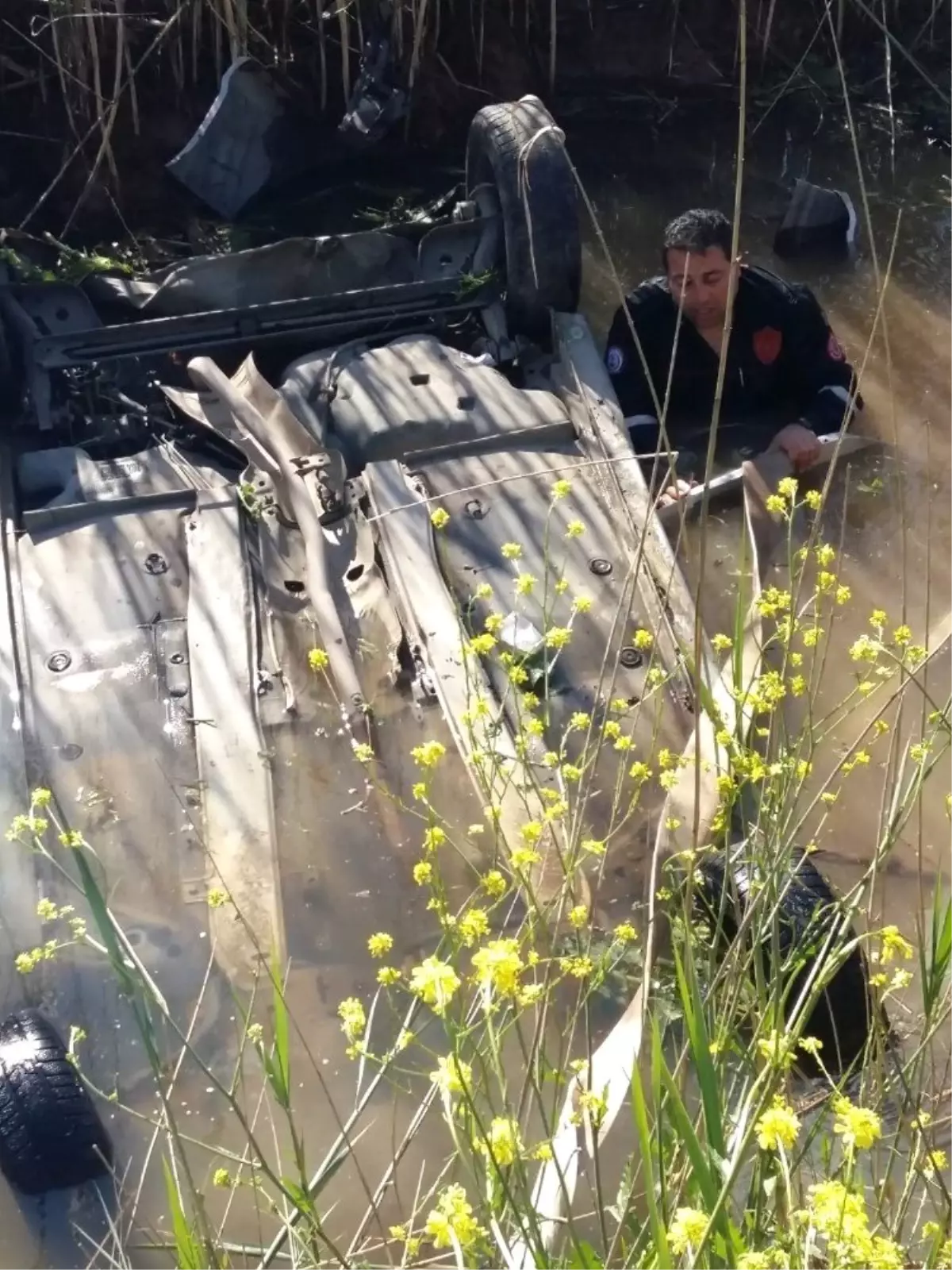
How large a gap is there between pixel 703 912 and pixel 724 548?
1744 mm

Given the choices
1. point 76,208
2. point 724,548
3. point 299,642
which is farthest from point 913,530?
point 76,208

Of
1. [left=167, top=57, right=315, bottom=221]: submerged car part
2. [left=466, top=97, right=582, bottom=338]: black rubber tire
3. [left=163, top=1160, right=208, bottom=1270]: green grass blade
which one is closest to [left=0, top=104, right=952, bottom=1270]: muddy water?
[left=163, top=1160, right=208, bottom=1270]: green grass blade

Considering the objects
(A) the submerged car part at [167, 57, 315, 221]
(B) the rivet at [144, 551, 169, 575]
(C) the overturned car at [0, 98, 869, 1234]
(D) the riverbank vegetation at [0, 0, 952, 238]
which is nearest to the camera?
(C) the overturned car at [0, 98, 869, 1234]

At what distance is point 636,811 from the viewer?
10.2 feet

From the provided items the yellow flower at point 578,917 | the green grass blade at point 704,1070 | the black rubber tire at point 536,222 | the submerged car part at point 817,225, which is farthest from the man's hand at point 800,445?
the green grass blade at point 704,1070

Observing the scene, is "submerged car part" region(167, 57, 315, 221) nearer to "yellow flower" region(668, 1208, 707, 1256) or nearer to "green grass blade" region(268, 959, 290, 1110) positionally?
"green grass blade" region(268, 959, 290, 1110)

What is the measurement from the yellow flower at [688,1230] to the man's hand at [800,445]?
3.09 m

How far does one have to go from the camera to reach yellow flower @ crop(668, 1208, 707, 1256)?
4.64 feet

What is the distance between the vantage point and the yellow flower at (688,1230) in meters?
1.41

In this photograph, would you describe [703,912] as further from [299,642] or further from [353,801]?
[299,642]

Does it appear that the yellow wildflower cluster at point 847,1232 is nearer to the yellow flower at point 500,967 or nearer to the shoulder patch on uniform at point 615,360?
the yellow flower at point 500,967

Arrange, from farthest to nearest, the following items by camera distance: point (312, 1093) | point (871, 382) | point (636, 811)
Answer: point (871, 382), point (636, 811), point (312, 1093)

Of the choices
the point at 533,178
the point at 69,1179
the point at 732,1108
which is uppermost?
the point at 533,178

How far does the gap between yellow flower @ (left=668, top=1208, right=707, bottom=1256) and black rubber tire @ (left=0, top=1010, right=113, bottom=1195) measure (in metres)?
1.34
